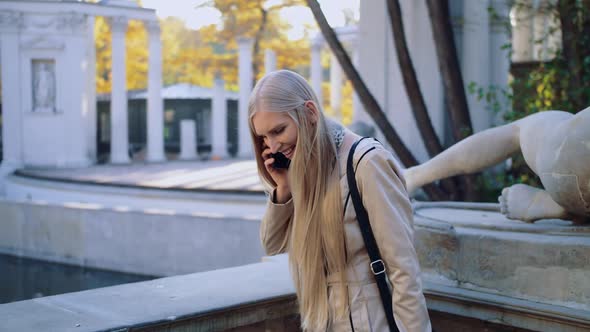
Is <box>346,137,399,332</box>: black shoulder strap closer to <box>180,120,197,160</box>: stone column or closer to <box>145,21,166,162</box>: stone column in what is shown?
<box>145,21,166,162</box>: stone column

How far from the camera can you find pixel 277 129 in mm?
2352

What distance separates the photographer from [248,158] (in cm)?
3069

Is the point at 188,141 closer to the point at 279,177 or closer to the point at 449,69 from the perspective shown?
the point at 449,69

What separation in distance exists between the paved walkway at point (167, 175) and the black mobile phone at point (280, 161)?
1177 cm

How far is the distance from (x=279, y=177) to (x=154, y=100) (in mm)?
26484

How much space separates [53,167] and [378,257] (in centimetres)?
2400

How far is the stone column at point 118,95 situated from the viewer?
26.8 meters

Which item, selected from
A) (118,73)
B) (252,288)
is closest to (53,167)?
(118,73)

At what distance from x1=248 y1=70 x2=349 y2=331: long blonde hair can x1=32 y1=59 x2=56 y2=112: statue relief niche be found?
2432cm

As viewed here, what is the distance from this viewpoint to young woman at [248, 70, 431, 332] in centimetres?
226

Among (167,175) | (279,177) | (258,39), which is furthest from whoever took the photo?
(258,39)

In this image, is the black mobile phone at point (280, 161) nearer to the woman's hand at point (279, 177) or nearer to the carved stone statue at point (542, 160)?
the woman's hand at point (279, 177)

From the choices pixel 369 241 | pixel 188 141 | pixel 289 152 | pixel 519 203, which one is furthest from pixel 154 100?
pixel 369 241

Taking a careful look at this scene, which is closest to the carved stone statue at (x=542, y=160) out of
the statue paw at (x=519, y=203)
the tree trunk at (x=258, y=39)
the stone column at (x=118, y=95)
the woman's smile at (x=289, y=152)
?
the statue paw at (x=519, y=203)
